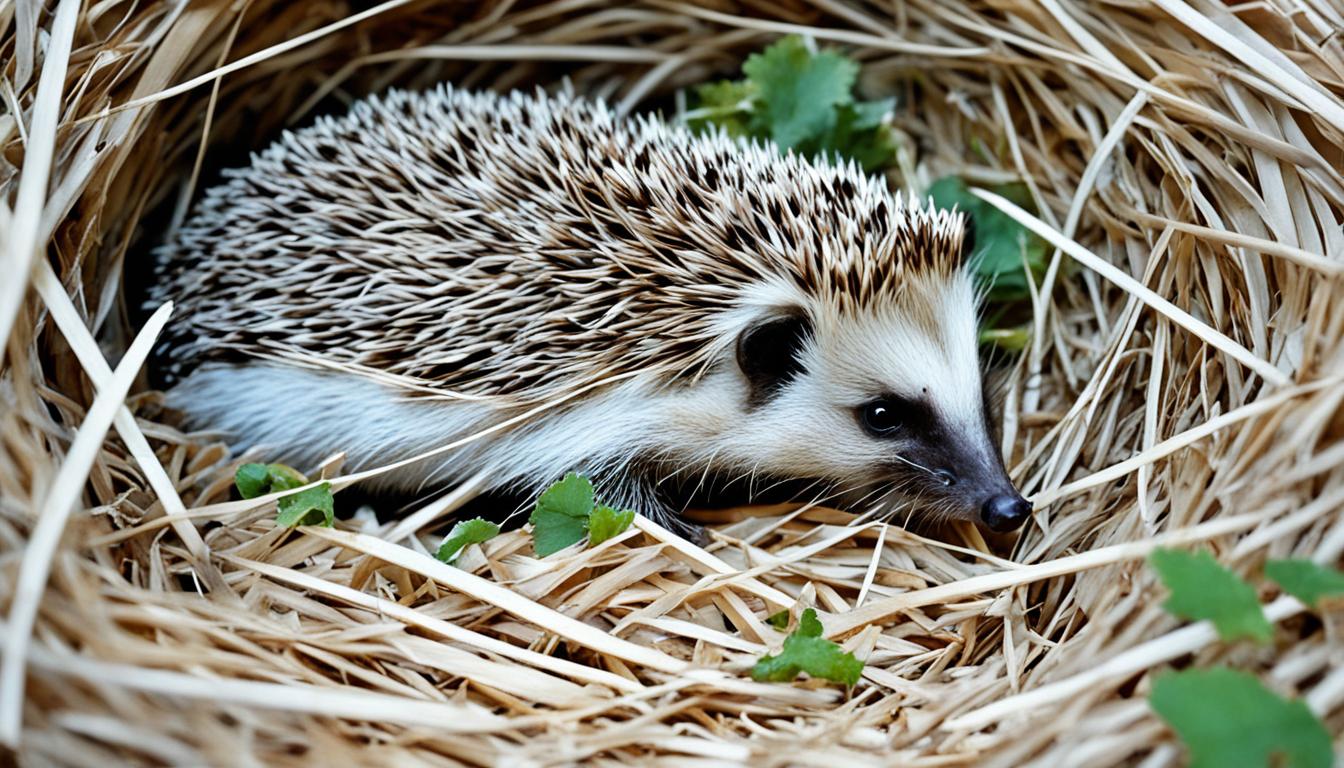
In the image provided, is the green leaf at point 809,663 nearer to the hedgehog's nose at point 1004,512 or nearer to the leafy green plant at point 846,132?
the hedgehog's nose at point 1004,512

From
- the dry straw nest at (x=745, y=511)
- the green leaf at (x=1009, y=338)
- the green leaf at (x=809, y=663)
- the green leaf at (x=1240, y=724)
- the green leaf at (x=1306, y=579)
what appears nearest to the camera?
the green leaf at (x=1240, y=724)

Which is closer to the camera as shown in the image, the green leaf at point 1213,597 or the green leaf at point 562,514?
the green leaf at point 1213,597

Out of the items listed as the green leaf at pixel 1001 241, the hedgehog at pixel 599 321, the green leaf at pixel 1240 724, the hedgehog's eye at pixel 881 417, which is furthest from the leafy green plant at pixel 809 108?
the green leaf at pixel 1240 724

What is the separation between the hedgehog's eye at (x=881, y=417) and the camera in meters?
2.46

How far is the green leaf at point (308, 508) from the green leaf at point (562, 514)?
44 centimetres

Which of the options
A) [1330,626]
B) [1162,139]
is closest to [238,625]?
[1330,626]

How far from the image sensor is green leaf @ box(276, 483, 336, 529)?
2.28 meters

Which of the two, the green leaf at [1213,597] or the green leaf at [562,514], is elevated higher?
the green leaf at [562,514]

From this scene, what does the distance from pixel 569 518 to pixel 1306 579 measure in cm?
140

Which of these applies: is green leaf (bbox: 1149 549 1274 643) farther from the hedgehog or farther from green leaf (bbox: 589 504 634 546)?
green leaf (bbox: 589 504 634 546)

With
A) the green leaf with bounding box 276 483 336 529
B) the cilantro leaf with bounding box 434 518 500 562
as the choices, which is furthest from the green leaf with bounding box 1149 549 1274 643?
the green leaf with bounding box 276 483 336 529

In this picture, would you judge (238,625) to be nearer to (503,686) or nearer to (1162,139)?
(503,686)

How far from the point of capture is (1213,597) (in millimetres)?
1658

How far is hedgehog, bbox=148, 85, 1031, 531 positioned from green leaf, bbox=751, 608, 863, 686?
51cm
